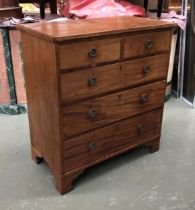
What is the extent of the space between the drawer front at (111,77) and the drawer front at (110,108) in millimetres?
46

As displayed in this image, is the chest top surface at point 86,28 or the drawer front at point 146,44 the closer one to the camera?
the chest top surface at point 86,28

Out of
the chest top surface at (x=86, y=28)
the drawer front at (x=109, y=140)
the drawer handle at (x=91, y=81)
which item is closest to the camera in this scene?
the chest top surface at (x=86, y=28)

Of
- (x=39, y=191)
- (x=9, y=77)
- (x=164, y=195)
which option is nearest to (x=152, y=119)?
(x=164, y=195)

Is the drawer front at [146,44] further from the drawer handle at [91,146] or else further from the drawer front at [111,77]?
the drawer handle at [91,146]

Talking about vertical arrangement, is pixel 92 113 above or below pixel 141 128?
above

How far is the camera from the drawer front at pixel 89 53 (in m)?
1.27

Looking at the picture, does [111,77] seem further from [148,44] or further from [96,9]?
[96,9]

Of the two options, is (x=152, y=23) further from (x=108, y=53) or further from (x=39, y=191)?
(x=39, y=191)

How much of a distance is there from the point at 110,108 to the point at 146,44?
15.2 inches

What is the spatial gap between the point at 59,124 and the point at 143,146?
0.79m

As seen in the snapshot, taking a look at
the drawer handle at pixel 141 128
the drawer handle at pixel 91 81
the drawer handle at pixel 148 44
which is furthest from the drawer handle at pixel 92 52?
the drawer handle at pixel 141 128

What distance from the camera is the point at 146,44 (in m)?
1.53

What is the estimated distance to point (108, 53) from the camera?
1403 mm

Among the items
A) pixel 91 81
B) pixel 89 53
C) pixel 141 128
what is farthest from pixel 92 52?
pixel 141 128
